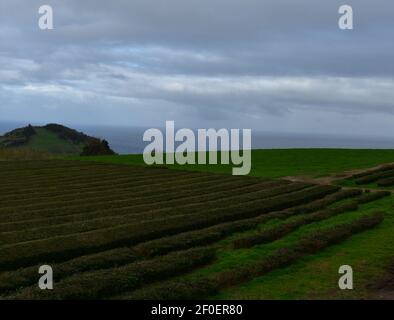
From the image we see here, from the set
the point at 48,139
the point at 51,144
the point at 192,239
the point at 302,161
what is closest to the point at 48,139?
the point at 48,139

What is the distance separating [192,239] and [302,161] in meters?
43.8

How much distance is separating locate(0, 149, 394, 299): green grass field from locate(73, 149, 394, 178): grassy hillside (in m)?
11.5

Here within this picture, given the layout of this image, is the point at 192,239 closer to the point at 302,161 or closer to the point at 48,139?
the point at 302,161

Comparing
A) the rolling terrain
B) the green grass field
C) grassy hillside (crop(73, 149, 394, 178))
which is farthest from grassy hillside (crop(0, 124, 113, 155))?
the green grass field

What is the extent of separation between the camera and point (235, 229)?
25797 millimetres

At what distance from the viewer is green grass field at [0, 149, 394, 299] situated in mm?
16891

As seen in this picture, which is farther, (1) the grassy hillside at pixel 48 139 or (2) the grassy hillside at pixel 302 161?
(1) the grassy hillside at pixel 48 139

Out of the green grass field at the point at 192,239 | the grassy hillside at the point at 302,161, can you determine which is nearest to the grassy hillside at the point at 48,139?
the grassy hillside at the point at 302,161

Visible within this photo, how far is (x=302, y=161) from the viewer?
6425 cm

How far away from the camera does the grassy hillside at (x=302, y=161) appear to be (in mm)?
54594

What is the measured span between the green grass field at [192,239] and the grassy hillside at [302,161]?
11478 millimetres

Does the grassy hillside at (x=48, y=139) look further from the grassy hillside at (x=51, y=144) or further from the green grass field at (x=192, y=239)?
the green grass field at (x=192, y=239)
